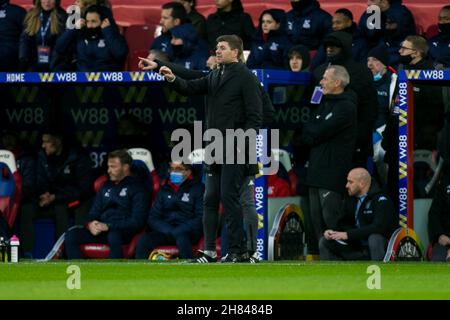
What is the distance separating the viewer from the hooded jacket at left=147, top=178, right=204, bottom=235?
60.0 ft

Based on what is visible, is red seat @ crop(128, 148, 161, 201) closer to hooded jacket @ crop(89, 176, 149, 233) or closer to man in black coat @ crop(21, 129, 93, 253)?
hooded jacket @ crop(89, 176, 149, 233)

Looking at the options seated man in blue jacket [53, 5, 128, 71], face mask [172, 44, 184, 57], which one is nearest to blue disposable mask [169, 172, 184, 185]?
face mask [172, 44, 184, 57]

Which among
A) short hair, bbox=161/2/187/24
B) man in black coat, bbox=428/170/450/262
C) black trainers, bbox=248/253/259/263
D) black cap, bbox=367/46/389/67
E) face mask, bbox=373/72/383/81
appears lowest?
black trainers, bbox=248/253/259/263

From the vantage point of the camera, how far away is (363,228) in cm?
1681

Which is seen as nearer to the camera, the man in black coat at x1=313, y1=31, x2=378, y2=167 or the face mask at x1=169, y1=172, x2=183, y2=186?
the man in black coat at x1=313, y1=31, x2=378, y2=167

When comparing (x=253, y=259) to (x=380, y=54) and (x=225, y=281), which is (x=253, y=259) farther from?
(x=380, y=54)

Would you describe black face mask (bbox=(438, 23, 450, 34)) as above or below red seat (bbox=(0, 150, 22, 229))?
above

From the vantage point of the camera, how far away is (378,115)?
18.1m

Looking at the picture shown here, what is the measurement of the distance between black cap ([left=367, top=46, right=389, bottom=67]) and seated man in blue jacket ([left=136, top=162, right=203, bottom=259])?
2510mm

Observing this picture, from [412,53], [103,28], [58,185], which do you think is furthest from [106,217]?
[412,53]

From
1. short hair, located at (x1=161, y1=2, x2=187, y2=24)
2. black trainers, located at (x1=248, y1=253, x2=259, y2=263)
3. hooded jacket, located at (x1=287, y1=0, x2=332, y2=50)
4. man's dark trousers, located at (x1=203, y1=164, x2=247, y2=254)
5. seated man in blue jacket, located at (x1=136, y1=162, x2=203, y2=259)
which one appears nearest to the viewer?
man's dark trousers, located at (x1=203, y1=164, x2=247, y2=254)

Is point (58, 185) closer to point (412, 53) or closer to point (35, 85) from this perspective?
point (35, 85)

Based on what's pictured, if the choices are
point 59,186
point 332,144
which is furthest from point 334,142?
point 59,186

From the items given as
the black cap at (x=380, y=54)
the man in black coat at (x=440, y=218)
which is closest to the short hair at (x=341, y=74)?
the black cap at (x=380, y=54)
